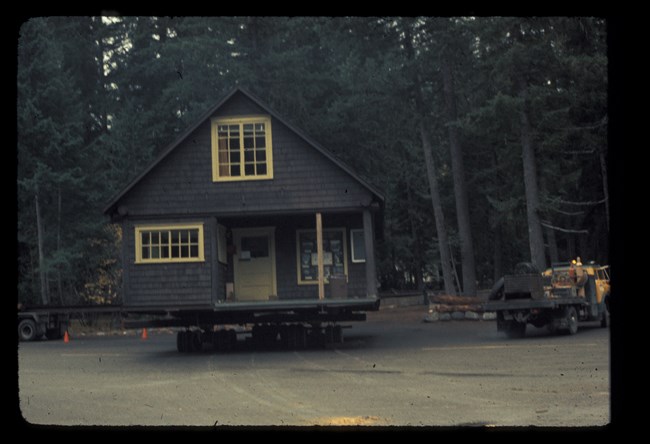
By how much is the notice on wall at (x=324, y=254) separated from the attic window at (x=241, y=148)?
324 cm

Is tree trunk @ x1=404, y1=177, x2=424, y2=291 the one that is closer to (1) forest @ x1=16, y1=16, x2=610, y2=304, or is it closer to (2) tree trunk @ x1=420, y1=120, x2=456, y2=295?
(1) forest @ x1=16, y1=16, x2=610, y2=304

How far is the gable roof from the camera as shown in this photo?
25.6m

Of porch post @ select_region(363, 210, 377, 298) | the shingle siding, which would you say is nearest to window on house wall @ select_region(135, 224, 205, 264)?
the shingle siding

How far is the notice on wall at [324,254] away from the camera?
27.9 meters

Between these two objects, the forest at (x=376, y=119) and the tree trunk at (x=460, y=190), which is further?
the tree trunk at (x=460, y=190)

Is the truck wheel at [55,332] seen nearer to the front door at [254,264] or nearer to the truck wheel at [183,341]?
the front door at [254,264]

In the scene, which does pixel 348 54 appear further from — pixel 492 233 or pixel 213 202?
pixel 213 202

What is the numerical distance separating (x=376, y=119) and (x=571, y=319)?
30.5 meters

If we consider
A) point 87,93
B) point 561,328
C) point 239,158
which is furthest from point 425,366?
point 87,93

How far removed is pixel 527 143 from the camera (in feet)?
123

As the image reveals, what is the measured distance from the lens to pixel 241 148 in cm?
2636

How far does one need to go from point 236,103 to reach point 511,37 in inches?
670

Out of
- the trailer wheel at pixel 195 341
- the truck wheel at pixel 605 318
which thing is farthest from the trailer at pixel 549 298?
the trailer wheel at pixel 195 341

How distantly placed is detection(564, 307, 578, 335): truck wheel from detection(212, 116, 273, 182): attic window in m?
9.51
